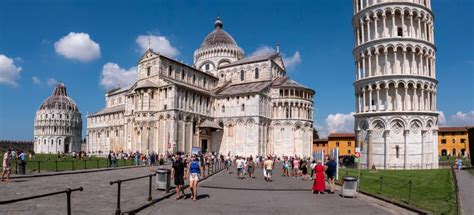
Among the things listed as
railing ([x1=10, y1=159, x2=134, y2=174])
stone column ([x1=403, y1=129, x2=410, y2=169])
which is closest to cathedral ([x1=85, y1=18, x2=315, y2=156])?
railing ([x1=10, y1=159, x2=134, y2=174])

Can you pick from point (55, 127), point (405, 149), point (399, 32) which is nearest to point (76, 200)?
point (405, 149)

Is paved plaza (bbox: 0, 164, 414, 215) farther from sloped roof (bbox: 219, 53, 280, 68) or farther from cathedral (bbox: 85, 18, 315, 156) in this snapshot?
sloped roof (bbox: 219, 53, 280, 68)

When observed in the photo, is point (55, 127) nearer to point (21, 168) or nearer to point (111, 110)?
point (111, 110)

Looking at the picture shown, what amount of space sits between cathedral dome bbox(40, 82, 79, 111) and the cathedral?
279 ft

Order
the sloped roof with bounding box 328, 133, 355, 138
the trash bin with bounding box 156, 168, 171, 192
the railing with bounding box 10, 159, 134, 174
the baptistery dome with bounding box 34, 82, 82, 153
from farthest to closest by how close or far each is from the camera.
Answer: the baptistery dome with bounding box 34, 82, 82, 153 < the sloped roof with bounding box 328, 133, 355, 138 < the railing with bounding box 10, 159, 134, 174 < the trash bin with bounding box 156, 168, 171, 192

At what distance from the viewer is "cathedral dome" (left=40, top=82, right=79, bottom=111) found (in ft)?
437

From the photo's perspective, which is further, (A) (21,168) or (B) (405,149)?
(B) (405,149)

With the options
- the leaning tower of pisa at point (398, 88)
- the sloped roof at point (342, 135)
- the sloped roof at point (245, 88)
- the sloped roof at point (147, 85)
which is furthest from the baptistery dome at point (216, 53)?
the leaning tower of pisa at point (398, 88)

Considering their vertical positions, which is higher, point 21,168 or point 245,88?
point 245,88

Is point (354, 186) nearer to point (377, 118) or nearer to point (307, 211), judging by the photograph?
point (307, 211)

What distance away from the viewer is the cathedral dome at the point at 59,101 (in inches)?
5241

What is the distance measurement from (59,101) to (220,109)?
319 feet

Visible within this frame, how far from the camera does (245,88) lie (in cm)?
6088

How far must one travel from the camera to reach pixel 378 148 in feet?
124
